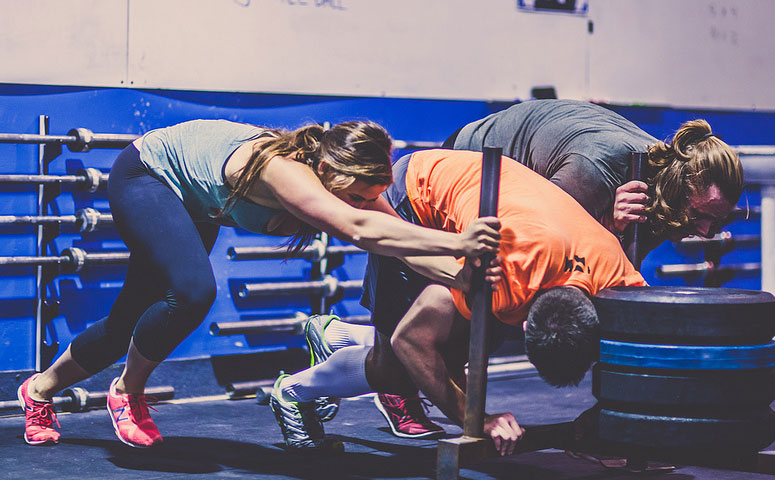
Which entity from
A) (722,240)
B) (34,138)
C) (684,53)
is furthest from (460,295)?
(684,53)

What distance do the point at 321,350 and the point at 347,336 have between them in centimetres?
9

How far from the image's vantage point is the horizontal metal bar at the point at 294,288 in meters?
3.62

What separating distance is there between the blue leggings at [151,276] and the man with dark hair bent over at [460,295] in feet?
1.27

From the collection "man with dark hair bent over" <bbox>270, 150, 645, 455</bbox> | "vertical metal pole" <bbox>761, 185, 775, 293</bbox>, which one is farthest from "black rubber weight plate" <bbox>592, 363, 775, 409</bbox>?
"vertical metal pole" <bbox>761, 185, 775, 293</bbox>

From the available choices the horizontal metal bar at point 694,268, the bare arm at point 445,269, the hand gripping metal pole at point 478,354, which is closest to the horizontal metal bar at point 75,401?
the bare arm at point 445,269

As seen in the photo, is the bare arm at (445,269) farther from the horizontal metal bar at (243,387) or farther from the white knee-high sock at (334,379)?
the horizontal metal bar at (243,387)

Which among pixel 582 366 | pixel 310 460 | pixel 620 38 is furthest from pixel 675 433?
pixel 620 38

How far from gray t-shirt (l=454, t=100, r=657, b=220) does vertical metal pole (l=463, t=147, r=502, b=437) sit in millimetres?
429

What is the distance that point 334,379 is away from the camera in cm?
260

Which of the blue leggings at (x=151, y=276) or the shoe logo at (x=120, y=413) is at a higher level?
the blue leggings at (x=151, y=276)

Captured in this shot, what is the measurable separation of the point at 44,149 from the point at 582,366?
6.82ft

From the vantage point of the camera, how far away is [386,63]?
3.92 meters

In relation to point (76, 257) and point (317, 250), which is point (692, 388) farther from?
point (76, 257)

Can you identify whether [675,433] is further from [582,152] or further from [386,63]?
[386,63]
